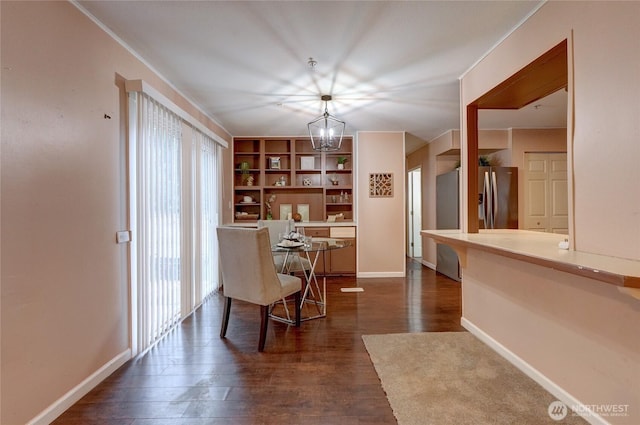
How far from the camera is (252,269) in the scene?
256 centimetres

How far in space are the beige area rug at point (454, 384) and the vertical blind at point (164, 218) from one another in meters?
1.82

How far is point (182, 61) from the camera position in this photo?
102 inches

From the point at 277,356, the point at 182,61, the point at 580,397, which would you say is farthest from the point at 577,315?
the point at 182,61

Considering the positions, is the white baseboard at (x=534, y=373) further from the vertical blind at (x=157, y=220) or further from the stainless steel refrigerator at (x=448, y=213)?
the vertical blind at (x=157, y=220)

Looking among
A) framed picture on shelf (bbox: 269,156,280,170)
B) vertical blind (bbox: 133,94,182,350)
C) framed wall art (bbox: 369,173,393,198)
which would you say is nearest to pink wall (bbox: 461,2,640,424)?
vertical blind (bbox: 133,94,182,350)

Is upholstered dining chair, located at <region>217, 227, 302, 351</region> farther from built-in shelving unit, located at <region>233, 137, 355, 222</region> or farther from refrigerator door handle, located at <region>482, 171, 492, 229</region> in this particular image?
refrigerator door handle, located at <region>482, 171, 492, 229</region>

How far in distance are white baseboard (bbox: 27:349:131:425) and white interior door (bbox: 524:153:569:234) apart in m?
5.23

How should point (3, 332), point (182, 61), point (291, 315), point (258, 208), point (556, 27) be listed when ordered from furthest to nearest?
point (258, 208) < point (291, 315) < point (182, 61) < point (556, 27) < point (3, 332)

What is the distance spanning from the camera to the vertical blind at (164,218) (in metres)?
2.40

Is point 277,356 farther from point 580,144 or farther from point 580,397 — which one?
point 580,144

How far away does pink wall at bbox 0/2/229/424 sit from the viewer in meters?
1.48

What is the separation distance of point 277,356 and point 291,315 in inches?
35.4

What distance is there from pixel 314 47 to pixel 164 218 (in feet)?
6.37

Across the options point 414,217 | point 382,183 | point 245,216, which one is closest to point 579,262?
point 382,183
